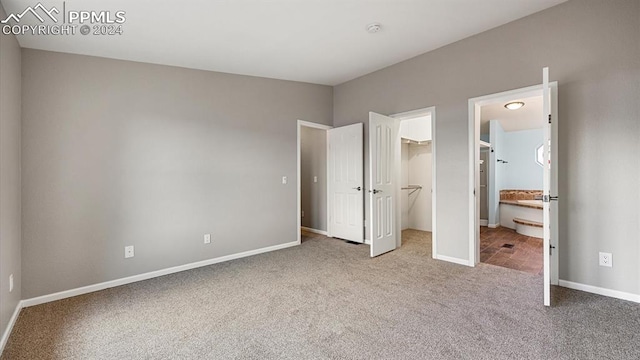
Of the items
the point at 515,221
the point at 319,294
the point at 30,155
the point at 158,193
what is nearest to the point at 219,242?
the point at 158,193

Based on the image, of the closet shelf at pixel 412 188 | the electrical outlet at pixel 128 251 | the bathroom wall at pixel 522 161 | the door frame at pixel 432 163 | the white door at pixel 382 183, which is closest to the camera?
the electrical outlet at pixel 128 251

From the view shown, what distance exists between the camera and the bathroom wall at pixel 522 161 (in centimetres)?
626

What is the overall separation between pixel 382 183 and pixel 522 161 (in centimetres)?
440

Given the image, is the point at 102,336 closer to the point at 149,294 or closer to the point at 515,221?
the point at 149,294

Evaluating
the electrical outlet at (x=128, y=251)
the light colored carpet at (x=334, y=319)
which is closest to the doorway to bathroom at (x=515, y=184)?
the light colored carpet at (x=334, y=319)

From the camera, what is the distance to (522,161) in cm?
642

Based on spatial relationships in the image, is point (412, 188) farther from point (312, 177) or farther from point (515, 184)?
point (515, 184)

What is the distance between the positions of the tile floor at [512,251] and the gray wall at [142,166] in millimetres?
2933

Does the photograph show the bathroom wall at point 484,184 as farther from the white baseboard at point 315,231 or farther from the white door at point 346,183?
the white baseboard at point 315,231

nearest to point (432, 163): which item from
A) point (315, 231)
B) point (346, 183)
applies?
point (346, 183)

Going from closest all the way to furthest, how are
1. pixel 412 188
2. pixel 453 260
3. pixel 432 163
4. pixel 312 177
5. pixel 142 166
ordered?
pixel 142 166 → pixel 453 260 → pixel 432 163 → pixel 312 177 → pixel 412 188

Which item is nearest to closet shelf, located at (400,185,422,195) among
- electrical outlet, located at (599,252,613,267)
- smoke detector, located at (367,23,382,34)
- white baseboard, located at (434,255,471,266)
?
white baseboard, located at (434,255,471,266)

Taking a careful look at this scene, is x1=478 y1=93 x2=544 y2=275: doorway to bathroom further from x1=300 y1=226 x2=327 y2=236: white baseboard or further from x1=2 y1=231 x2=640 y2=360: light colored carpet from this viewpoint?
x1=300 y1=226 x2=327 y2=236: white baseboard

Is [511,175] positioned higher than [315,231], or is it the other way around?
[511,175]
